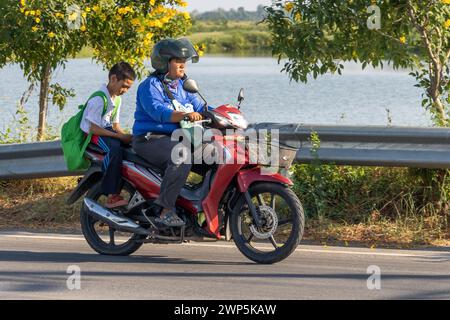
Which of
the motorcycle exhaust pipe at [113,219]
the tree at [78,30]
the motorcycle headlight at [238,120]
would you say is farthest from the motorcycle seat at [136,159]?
the tree at [78,30]

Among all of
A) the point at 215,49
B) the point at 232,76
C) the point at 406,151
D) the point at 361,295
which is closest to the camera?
the point at 361,295

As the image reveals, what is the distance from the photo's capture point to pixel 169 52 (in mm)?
8422

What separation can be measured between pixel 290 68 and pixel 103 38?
265 cm

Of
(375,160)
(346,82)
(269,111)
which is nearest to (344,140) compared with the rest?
(375,160)

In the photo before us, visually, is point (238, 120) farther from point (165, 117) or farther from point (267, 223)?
point (267, 223)

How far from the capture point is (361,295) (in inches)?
279

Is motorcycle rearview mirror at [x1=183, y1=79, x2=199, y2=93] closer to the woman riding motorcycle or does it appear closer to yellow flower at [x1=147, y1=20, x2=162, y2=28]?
the woman riding motorcycle

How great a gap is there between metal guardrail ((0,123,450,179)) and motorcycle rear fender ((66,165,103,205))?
1430mm

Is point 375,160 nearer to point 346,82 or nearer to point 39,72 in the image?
point 39,72

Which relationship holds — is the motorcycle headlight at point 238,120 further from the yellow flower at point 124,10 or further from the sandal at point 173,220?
the yellow flower at point 124,10

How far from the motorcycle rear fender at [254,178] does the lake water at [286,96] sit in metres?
4.19

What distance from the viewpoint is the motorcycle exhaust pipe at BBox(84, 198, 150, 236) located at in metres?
8.52

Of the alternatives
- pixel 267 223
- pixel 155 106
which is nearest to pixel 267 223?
pixel 267 223
